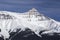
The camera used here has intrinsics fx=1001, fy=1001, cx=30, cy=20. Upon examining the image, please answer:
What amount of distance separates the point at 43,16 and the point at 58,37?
15.8ft

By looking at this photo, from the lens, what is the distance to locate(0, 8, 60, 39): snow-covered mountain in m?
180

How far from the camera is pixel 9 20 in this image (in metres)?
181

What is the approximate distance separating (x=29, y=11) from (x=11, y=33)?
24.7ft

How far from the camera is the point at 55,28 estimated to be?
599 feet

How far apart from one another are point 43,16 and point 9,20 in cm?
682

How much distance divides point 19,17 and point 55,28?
687 cm

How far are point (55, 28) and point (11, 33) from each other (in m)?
8.60

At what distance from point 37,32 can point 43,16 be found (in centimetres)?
450

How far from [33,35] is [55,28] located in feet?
15.1

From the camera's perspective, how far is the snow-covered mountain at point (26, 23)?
591 feet

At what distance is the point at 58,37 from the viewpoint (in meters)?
183

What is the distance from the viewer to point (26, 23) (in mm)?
181250

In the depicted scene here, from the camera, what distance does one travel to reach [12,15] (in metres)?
A: 182

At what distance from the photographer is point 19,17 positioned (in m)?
182
